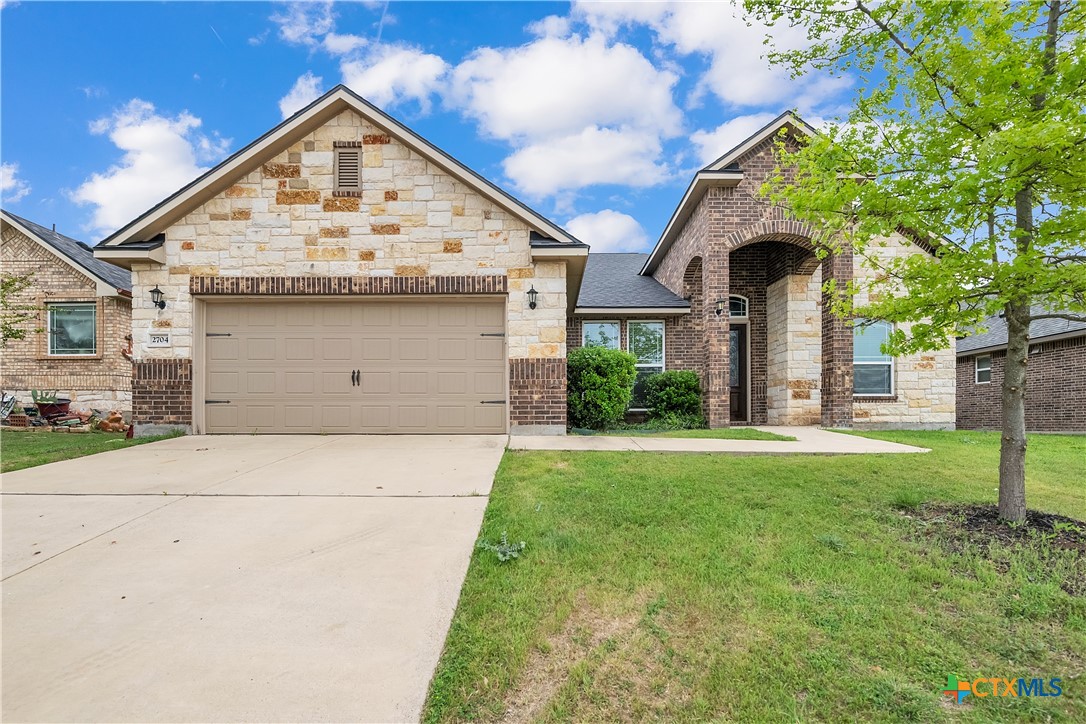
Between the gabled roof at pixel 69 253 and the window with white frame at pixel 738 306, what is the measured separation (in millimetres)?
16851

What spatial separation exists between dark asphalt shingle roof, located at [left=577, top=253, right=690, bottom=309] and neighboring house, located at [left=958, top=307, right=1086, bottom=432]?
891cm

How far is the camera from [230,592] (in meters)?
2.59

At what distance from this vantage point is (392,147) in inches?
322

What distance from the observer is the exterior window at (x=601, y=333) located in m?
Result: 12.6

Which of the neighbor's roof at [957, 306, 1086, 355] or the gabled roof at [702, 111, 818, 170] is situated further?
the neighbor's roof at [957, 306, 1086, 355]

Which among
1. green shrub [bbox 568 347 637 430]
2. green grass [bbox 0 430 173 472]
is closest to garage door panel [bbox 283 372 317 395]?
green grass [bbox 0 430 173 472]

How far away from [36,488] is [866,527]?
7.44 metres

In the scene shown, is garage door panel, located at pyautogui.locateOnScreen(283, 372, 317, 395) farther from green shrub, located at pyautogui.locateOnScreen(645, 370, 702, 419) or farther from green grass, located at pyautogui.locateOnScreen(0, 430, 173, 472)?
green shrub, located at pyautogui.locateOnScreen(645, 370, 702, 419)

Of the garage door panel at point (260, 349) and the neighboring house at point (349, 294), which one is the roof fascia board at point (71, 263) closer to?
the neighboring house at point (349, 294)

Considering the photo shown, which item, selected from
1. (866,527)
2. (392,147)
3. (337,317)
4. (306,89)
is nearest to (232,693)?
(866,527)

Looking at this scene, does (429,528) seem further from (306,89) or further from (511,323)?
(306,89)

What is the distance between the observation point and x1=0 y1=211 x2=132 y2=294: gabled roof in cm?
1302

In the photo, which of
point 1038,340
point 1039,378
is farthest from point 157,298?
point 1039,378

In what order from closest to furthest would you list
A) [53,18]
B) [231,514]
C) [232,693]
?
[232,693], [231,514], [53,18]
